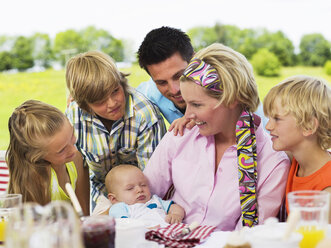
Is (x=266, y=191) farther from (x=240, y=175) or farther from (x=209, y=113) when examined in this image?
(x=209, y=113)

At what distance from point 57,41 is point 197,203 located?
745 centimetres

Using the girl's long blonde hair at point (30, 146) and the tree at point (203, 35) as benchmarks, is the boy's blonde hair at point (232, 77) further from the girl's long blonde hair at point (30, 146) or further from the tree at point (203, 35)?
the tree at point (203, 35)

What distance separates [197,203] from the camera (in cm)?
207

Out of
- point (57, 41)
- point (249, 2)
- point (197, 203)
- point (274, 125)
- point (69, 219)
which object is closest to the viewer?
point (69, 219)

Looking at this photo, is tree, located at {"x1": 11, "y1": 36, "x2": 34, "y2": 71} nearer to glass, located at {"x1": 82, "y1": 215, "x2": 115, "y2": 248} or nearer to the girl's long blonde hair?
A: the girl's long blonde hair

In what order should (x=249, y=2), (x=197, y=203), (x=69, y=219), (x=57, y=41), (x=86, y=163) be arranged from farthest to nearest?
(x=57, y=41)
(x=249, y=2)
(x=86, y=163)
(x=197, y=203)
(x=69, y=219)

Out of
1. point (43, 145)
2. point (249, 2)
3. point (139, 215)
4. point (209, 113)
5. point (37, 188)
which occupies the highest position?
point (249, 2)

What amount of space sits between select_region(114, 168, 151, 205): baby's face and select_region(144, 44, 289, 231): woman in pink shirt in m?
0.15

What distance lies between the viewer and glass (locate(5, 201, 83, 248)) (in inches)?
37.9

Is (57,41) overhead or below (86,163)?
overhead

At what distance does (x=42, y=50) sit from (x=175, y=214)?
7424mm

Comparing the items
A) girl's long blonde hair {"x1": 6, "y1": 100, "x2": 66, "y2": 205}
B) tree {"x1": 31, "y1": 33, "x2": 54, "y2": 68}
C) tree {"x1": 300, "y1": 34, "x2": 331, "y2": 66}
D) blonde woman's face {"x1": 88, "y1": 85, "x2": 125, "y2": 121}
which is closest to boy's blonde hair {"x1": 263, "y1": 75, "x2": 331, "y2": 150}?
blonde woman's face {"x1": 88, "y1": 85, "x2": 125, "y2": 121}

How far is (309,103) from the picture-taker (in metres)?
1.88

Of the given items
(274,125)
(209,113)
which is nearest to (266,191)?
(274,125)
